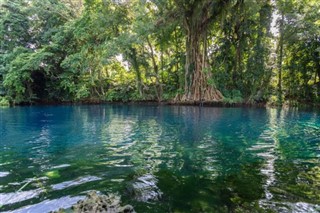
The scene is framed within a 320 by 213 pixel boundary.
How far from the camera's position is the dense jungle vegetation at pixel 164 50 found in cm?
2174

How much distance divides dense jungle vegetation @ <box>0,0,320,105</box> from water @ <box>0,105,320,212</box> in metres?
13.4

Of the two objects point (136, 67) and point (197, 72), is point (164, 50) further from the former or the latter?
point (197, 72)

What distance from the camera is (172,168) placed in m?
5.79

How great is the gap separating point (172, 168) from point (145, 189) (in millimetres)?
1397

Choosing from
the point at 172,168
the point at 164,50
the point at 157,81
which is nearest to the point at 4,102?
the point at 157,81

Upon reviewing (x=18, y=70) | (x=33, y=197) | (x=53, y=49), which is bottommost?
(x=33, y=197)

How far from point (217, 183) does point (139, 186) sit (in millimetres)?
1375

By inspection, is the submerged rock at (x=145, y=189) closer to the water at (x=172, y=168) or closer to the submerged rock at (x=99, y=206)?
the water at (x=172, y=168)

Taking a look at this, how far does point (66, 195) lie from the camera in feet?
14.3

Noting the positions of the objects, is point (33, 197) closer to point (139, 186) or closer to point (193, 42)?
point (139, 186)

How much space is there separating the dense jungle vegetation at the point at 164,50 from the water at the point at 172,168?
13.4m

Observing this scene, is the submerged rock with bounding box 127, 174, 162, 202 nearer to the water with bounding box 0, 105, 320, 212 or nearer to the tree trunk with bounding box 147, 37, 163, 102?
the water with bounding box 0, 105, 320, 212

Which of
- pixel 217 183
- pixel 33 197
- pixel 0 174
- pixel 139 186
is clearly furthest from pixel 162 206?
pixel 0 174

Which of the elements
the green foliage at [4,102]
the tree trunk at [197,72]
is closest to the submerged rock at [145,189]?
the tree trunk at [197,72]
